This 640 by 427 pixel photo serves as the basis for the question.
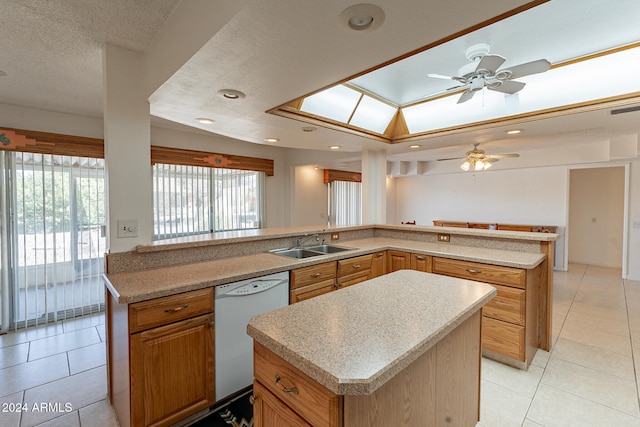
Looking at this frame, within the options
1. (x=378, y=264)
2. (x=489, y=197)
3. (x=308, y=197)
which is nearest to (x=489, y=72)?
(x=378, y=264)

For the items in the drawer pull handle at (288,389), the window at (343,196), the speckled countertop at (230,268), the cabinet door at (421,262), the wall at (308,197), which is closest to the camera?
the drawer pull handle at (288,389)

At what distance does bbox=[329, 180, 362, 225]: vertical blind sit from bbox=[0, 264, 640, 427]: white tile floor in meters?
4.22

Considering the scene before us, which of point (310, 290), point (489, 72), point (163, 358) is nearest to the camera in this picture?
point (163, 358)

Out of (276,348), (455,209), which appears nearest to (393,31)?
(276,348)

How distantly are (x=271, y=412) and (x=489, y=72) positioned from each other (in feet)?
8.52

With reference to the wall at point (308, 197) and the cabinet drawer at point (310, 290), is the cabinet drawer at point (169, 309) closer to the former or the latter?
the cabinet drawer at point (310, 290)

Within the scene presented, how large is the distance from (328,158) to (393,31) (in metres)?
3.68

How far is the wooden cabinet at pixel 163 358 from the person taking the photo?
1.58 meters

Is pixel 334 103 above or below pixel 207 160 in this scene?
above

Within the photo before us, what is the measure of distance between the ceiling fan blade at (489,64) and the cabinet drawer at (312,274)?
76.2 inches

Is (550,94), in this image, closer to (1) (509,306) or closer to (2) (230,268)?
(1) (509,306)

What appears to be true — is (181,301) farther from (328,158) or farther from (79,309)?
(328,158)

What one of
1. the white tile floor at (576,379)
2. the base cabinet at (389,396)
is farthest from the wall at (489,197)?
the base cabinet at (389,396)

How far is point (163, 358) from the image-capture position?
5.41ft
